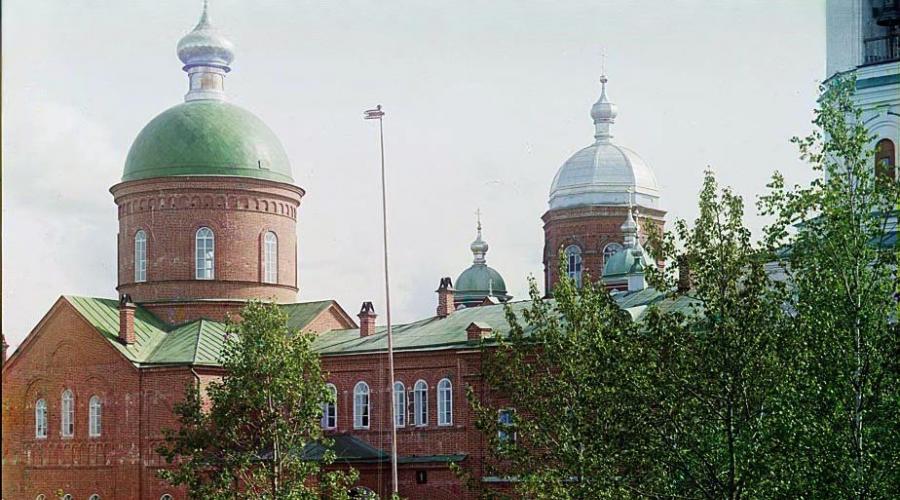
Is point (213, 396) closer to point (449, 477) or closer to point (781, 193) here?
point (449, 477)

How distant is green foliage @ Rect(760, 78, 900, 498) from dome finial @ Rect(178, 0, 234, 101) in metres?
32.6

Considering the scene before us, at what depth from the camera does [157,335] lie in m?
44.6

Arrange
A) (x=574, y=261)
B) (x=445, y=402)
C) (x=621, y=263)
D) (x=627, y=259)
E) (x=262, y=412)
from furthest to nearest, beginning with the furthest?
(x=574, y=261), (x=621, y=263), (x=627, y=259), (x=445, y=402), (x=262, y=412)

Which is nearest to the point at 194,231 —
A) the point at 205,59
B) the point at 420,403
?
the point at 205,59

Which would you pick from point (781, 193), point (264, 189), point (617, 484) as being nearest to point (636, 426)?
point (617, 484)

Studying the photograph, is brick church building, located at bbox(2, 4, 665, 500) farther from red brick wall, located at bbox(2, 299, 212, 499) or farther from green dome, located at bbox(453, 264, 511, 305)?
green dome, located at bbox(453, 264, 511, 305)

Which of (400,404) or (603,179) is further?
(603,179)

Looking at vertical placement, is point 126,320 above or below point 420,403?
above

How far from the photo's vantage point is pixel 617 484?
65.4 ft

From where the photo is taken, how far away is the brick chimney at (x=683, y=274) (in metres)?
18.0

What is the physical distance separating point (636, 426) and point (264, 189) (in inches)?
1156

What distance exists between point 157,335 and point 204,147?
616 cm

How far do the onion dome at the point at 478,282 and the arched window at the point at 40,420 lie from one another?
2371 cm

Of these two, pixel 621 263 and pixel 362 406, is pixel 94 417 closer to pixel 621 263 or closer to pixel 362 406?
pixel 362 406
